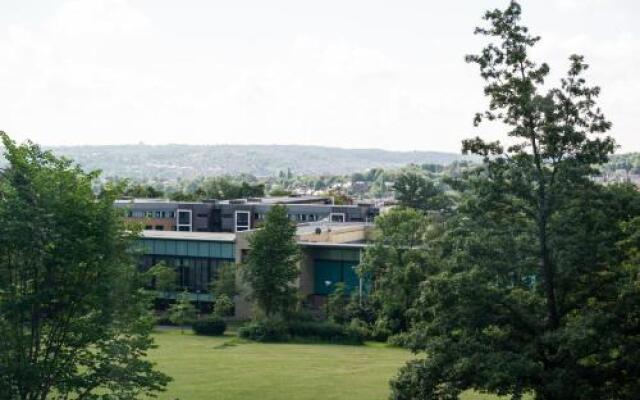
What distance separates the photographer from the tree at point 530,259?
23.7m

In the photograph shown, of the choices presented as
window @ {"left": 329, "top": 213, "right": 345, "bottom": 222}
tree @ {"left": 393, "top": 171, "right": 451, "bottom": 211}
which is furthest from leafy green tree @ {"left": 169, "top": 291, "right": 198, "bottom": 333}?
tree @ {"left": 393, "top": 171, "right": 451, "bottom": 211}

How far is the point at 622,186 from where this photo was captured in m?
26.2

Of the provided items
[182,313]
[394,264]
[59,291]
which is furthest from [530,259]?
[182,313]

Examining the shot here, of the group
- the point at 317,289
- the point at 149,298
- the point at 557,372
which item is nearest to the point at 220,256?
the point at 317,289

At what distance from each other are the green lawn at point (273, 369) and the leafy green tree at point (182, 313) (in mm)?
6172

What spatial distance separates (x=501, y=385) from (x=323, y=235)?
60.0 meters

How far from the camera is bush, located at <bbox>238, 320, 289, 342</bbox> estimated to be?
204 feet

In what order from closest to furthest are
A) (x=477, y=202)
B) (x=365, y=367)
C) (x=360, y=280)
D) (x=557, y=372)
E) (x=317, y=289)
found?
(x=557, y=372)
(x=477, y=202)
(x=365, y=367)
(x=360, y=280)
(x=317, y=289)

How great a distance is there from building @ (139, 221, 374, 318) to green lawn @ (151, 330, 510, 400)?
686 inches

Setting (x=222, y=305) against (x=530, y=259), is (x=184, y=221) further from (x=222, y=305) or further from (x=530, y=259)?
(x=530, y=259)

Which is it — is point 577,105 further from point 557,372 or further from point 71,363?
point 71,363

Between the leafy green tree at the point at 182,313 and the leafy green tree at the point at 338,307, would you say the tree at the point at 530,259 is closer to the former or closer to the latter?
the leafy green tree at the point at 338,307

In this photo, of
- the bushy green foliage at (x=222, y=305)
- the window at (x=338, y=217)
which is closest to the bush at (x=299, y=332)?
the bushy green foliage at (x=222, y=305)

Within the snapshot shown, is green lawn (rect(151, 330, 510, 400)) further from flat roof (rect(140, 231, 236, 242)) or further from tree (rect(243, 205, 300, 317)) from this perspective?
flat roof (rect(140, 231, 236, 242))
